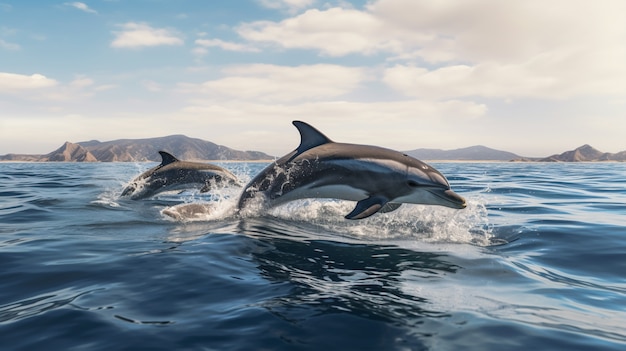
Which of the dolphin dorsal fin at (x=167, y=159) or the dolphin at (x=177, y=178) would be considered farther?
the dolphin dorsal fin at (x=167, y=159)

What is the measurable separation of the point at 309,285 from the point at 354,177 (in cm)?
428

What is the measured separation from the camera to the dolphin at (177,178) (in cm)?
1516

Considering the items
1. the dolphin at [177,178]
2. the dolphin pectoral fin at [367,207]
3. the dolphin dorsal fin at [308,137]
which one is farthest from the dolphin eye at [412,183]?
the dolphin at [177,178]

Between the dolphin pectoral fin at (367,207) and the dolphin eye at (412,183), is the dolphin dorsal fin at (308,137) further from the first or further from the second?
the dolphin eye at (412,183)

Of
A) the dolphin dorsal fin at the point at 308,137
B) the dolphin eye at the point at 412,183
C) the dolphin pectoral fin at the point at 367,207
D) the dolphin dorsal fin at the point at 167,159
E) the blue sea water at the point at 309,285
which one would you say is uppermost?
the dolphin dorsal fin at the point at 308,137

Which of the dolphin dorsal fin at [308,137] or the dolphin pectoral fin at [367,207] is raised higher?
the dolphin dorsal fin at [308,137]

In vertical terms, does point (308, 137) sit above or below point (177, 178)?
above

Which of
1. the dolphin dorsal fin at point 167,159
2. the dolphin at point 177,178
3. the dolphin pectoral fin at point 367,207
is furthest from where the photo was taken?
the dolphin dorsal fin at point 167,159

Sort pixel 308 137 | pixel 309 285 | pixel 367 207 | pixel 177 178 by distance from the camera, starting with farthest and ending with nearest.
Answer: pixel 177 178 → pixel 308 137 → pixel 367 207 → pixel 309 285

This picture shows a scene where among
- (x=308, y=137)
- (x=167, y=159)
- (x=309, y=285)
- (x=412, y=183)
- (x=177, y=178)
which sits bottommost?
(x=309, y=285)

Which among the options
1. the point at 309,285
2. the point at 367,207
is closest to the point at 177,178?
the point at 367,207

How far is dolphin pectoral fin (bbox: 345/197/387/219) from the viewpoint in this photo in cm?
788

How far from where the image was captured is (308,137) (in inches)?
381

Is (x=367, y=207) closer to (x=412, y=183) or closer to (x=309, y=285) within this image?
(x=412, y=183)
